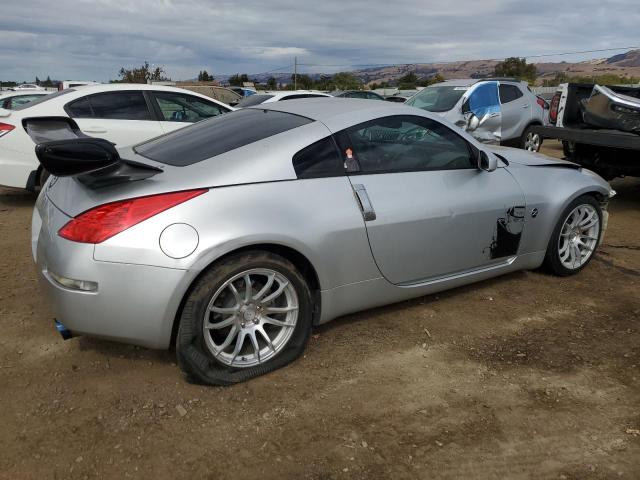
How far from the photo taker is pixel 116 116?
21.9 ft

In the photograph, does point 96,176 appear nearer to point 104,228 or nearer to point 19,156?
point 104,228

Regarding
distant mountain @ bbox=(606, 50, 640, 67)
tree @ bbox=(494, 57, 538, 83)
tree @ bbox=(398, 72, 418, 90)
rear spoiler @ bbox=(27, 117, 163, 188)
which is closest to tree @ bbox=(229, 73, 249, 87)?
tree @ bbox=(398, 72, 418, 90)

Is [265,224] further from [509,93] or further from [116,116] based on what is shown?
[509,93]

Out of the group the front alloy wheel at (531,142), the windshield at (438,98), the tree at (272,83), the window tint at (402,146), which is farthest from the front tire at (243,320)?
the tree at (272,83)

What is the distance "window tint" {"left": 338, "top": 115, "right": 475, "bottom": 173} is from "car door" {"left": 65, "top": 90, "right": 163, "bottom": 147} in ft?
13.8

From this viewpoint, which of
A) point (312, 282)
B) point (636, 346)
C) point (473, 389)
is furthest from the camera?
point (636, 346)

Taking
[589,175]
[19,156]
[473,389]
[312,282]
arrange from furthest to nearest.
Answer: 1. [19,156]
2. [589,175]
3. [312,282]
4. [473,389]

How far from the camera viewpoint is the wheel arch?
2633 millimetres

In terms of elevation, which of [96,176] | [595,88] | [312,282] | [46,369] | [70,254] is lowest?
[46,369]

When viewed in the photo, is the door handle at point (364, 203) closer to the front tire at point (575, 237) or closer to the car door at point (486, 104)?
the front tire at point (575, 237)

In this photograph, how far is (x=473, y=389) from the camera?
112 inches

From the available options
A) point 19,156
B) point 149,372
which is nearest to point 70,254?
point 149,372

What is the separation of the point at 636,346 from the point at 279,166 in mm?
2455

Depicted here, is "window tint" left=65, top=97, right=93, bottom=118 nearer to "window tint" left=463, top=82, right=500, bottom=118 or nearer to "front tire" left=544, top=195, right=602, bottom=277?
"front tire" left=544, top=195, right=602, bottom=277
